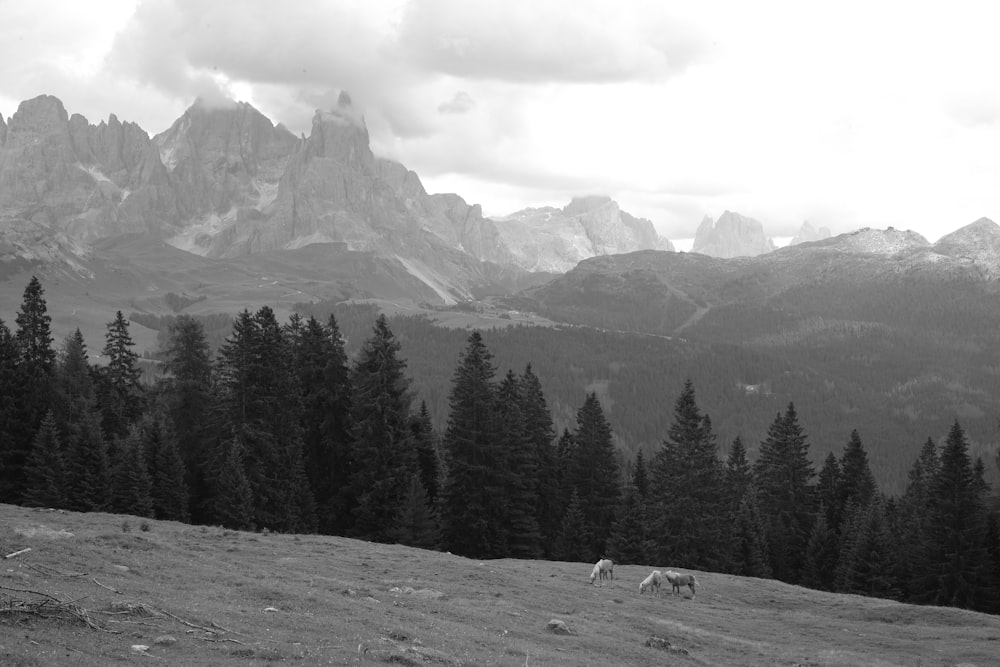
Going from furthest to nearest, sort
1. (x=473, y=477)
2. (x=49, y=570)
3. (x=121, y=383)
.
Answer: (x=121, y=383), (x=473, y=477), (x=49, y=570)

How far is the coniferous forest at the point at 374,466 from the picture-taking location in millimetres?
63875

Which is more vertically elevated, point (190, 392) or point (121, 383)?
point (121, 383)

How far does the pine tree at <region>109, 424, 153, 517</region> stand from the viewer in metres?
59.8

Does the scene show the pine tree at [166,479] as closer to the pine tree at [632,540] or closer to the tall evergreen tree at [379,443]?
the tall evergreen tree at [379,443]

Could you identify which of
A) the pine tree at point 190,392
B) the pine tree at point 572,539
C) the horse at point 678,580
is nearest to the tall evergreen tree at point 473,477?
the pine tree at point 572,539

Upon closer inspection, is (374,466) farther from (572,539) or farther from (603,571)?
(603,571)

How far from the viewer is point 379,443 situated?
230 ft

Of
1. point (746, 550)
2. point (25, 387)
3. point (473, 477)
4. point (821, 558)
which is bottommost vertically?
point (821, 558)

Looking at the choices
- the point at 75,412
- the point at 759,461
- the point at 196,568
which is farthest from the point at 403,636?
the point at 759,461

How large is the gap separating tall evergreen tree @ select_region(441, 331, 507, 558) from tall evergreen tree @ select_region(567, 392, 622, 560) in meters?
15.5

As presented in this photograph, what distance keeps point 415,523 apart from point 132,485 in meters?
22.5

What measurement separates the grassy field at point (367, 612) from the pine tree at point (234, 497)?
13.9m

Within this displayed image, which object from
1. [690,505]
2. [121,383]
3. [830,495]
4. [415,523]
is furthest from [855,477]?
[121,383]

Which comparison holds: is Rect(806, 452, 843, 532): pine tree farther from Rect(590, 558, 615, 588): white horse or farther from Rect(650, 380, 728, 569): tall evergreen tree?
Rect(590, 558, 615, 588): white horse
